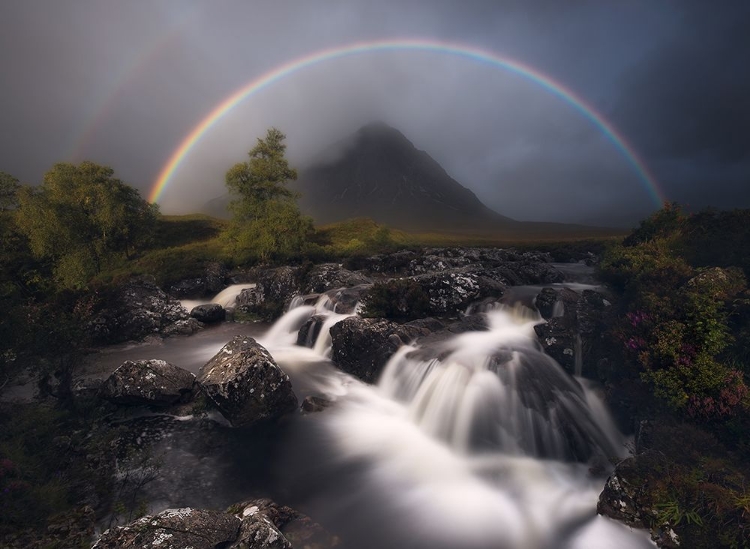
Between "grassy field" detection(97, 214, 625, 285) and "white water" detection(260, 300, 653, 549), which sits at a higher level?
"grassy field" detection(97, 214, 625, 285)

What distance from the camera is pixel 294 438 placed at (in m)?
12.3

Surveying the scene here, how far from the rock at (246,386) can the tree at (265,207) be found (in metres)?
29.9

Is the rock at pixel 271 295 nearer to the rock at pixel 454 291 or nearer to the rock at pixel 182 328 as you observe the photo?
the rock at pixel 182 328

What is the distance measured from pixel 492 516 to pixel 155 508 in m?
8.52

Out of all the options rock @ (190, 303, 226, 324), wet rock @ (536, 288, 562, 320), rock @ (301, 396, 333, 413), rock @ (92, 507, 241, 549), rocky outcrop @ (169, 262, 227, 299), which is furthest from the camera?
rocky outcrop @ (169, 262, 227, 299)

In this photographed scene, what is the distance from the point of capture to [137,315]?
23.8 metres

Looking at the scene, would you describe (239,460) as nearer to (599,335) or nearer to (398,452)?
(398,452)

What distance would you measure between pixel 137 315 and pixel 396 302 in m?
18.2

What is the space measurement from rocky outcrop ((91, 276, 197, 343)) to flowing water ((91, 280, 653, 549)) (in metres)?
14.5

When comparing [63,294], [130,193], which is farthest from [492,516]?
[130,193]

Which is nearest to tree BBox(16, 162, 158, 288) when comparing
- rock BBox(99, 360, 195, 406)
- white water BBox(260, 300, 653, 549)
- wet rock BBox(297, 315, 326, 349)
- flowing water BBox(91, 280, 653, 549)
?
wet rock BBox(297, 315, 326, 349)

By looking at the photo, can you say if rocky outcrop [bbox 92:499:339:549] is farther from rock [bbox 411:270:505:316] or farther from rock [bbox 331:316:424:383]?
rock [bbox 411:270:505:316]

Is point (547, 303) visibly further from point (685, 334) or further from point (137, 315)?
point (137, 315)

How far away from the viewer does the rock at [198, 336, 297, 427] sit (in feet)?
40.7
